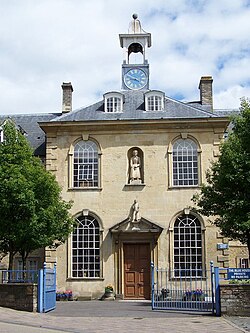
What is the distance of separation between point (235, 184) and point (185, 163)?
25.4ft

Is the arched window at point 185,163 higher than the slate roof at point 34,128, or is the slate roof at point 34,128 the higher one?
the slate roof at point 34,128

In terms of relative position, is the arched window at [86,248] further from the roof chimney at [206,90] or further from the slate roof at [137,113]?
the roof chimney at [206,90]

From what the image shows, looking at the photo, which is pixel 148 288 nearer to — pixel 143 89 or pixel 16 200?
pixel 16 200

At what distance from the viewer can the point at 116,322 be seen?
15.6m

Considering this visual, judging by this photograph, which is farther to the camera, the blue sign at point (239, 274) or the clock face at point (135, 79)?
the clock face at point (135, 79)

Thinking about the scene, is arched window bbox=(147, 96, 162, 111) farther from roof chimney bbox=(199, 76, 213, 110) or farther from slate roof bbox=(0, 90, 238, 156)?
roof chimney bbox=(199, 76, 213, 110)

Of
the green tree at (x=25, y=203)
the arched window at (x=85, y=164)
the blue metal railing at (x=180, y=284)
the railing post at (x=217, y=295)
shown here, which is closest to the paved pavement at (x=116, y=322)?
the railing post at (x=217, y=295)

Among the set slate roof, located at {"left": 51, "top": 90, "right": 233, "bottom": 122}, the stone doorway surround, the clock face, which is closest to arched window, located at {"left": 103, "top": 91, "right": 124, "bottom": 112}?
slate roof, located at {"left": 51, "top": 90, "right": 233, "bottom": 122}

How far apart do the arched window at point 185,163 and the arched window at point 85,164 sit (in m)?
4.09

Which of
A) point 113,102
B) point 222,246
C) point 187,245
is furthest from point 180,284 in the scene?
point 113,102

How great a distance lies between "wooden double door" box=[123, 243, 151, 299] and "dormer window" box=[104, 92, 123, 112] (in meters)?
7.48

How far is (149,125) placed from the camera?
2762 cm

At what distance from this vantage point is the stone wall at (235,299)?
1678 centimetres

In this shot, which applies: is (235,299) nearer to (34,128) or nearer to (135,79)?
(135,79)
